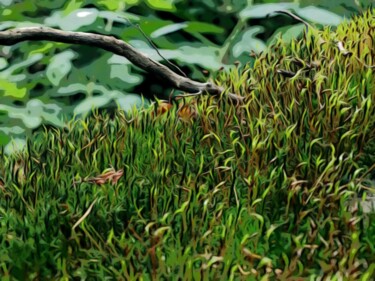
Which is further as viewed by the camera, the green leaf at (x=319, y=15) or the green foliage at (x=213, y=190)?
the green leaf at (x=319, y=15)

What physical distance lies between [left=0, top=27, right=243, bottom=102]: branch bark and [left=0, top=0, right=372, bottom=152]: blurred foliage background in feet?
1.16

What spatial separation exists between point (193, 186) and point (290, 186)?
29 cm

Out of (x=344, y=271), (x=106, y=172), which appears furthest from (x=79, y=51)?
(x=344, y=271)

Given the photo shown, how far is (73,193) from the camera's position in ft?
9.30

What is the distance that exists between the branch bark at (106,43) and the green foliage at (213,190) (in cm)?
8

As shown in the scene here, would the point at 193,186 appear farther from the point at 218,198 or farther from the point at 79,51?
the point at 79,51

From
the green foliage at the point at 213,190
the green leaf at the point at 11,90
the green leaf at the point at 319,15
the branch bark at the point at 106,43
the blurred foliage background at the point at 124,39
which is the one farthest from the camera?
the green leaf at the point at 319,15

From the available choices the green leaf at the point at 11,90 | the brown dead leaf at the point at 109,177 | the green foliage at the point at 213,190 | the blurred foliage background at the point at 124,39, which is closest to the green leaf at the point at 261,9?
the blurred foliage background at the point at 124,39

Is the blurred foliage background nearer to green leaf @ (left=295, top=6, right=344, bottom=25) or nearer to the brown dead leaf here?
green leaf @ (left=295, top=6, right=344, bottom=25)

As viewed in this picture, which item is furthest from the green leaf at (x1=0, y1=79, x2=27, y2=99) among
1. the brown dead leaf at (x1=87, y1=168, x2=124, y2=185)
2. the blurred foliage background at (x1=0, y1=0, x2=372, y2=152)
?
the brown dead leaf at (x1=87, y1=168, x2=124, y2=185)

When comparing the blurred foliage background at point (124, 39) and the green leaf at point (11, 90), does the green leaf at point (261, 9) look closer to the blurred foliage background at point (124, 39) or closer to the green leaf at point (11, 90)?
the blurred foliage background at point (124, 39)

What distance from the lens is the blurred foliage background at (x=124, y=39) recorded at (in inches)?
167

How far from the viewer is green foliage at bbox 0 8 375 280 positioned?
2.55 m

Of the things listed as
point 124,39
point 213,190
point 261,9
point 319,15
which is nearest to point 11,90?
point 124,39
